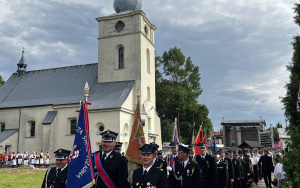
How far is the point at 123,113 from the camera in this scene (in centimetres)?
3034

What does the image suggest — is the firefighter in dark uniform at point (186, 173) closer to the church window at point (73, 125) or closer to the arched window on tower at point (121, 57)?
the church window at point (73, 125)

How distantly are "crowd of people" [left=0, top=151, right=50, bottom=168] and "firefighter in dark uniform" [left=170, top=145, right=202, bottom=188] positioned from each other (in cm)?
2523

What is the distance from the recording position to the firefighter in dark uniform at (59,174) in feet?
20.2

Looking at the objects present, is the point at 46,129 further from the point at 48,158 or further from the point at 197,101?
the point at 197,101

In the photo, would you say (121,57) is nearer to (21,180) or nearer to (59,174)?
(21,180)

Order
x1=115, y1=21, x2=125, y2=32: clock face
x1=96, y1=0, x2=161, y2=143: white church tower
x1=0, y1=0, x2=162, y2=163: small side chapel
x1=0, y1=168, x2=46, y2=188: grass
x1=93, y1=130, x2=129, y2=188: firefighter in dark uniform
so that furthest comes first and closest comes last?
x1=115, y1=21, x2=125, y2=32: clock face, x1=96, y1=0, x2=161, y2=143: white church tower, x1=0, y1=0, x2=162, y2=163: small side chapel, x1=0, y1=168, x2=46, y2=188: grass, x1=93, y1=130, x2=129, y2=188: firefighter in dark uniform

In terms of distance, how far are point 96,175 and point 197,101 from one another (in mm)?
43790

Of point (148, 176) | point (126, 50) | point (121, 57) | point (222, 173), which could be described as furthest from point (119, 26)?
point (148, 176)

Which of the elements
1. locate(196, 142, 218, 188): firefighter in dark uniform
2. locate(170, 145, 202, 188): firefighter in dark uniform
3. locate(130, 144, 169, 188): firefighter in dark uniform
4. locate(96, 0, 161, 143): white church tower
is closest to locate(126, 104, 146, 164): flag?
locate(170, 145, 202, 188): firefighter in dark uniform

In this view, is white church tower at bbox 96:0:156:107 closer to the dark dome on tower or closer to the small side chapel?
the small side chapel

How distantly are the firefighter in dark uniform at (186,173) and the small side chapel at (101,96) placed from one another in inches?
884

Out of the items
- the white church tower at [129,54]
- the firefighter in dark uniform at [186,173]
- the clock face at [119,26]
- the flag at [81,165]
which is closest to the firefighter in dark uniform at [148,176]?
the flag at [81,165]

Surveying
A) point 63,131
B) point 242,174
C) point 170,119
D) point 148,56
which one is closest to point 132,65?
point 148,56

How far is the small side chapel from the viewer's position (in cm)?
3108
